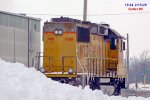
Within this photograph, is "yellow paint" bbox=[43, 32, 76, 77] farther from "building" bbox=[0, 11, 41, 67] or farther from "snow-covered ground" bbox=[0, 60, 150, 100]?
"snow-covered ground" bbox=[0, 60, 150, 100]

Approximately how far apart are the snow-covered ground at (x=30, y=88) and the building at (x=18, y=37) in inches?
542

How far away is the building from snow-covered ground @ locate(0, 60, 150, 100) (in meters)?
13.8

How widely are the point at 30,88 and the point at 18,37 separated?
57.7 feet

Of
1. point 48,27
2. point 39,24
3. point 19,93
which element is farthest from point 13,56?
point 19,93

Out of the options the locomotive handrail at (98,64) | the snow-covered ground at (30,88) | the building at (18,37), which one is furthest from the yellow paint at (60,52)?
the snow-covered ground at (30,88)

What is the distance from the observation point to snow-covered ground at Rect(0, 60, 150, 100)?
34.3 feet

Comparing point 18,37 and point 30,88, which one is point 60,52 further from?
point 30,88

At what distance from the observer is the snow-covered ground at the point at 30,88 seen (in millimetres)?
10453

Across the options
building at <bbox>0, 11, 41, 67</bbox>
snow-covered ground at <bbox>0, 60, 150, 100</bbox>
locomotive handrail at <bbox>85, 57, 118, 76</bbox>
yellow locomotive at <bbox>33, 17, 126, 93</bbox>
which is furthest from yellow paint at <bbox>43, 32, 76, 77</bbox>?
Answer: snow-covered ground at <bbox>0, 60, 150, 100</bbox>

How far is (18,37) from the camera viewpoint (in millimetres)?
28344

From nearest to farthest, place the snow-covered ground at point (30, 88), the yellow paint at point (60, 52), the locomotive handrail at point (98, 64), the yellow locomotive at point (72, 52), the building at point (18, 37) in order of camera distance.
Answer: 1. the snow-covered ground at point (30, 88)
2. the yellow locomotive at point (72, 52)
3. the yellow paint at point (60, 52)
4. the locomotive handrail at point (98, 64)
5. the building at point (18, 37)

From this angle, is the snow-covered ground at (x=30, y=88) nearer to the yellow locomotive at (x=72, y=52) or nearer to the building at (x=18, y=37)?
the yellow locomotive at (x=72, y=52)

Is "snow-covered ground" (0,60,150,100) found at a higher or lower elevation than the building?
lower

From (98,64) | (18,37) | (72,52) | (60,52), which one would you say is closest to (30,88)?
(72,52)
